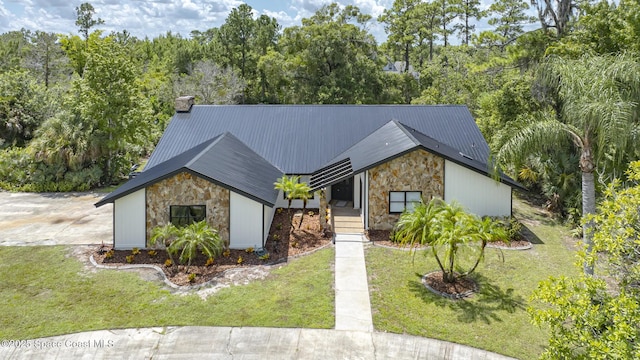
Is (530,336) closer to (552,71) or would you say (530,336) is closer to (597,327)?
(597,327)

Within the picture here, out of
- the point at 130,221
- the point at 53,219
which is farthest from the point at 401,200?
the point at 53,219

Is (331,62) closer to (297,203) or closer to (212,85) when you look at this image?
(212,85)

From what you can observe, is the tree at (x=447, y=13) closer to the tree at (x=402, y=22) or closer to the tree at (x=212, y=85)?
the tree at (x=402, y=22)

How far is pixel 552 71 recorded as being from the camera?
49.6 ft

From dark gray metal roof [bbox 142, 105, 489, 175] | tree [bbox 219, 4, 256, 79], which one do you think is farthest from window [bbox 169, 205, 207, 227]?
tree [bbox 219, 4, 256, 79]

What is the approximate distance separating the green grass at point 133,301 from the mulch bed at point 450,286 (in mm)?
3212

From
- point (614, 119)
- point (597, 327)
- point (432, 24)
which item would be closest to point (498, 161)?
point (614, 119)

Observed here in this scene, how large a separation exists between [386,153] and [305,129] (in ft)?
22.2

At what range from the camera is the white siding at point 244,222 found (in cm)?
1750

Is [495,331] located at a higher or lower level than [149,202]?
lower

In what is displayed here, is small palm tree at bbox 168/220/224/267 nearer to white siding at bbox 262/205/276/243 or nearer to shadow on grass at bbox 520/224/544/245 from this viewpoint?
white siding at bbox 262/205/276/243

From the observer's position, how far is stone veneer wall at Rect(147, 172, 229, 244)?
17.4 m

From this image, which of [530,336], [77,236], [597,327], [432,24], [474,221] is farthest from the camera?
[432,24]

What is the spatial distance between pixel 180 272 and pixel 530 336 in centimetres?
1097
